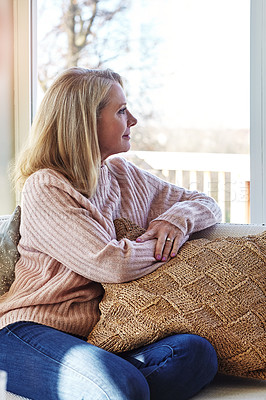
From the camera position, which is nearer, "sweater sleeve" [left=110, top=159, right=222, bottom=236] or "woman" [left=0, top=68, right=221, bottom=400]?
"woman" [left=0, top=68, right=221, bottom=400]

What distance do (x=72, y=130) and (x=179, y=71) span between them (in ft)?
4.68

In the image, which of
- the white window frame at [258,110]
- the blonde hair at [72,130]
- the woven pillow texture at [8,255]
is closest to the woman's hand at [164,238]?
the blonde hair at [72,130]

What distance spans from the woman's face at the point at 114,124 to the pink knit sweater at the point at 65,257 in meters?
0.19

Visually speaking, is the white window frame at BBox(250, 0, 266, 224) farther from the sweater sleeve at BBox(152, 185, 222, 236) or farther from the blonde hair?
the blonde hair

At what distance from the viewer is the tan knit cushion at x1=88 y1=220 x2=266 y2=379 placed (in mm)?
1609

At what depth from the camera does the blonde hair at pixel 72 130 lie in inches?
73.6

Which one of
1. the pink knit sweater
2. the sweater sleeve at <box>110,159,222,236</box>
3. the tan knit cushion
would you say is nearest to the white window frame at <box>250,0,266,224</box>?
the sweater sleeve at <box>110,159,222,236</box>

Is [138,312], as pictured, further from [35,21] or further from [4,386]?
Result: [35,21]

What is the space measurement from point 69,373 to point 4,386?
0.26 meters

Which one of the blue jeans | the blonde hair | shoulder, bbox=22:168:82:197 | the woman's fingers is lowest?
the blue jeans

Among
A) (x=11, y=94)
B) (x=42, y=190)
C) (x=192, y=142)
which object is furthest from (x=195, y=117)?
(x=42, y=190)

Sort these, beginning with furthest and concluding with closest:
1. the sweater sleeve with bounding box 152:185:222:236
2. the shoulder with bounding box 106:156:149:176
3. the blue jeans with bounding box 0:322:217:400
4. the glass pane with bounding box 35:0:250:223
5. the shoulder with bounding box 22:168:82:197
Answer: the glass pane with bounding box 35:0:250:223 → the shoulder with bounding box 106:156:149:176 → the sweater sleeve with bounding box 152:185:222:236 → the shoulder with bounding box 22:168:82:197 → the blue jeans with bounding box 0:322:217:400

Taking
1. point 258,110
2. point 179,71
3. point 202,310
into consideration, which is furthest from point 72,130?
point 179,71

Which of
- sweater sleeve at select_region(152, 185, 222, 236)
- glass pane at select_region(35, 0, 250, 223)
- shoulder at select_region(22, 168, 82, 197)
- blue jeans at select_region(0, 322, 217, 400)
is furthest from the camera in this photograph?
glass pane at select_region(35, 0, 250, 223)
